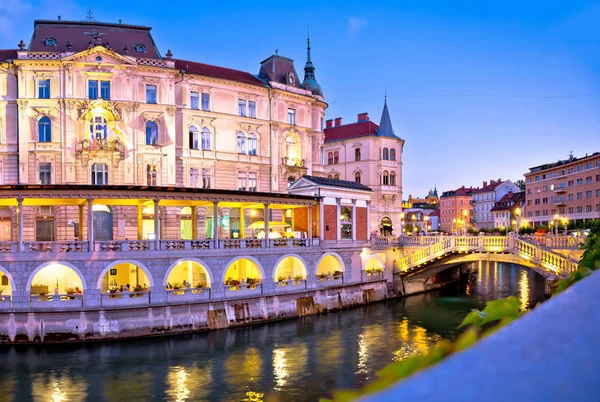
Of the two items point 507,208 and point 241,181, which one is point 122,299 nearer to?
point 241,181

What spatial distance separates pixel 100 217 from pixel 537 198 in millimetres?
78008

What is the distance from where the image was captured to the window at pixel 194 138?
160 ft

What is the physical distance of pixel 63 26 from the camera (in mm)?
45375

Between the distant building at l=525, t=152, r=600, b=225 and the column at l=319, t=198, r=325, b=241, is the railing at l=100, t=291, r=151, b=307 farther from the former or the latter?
the distant building at l=525, t=152, r=600, b=225

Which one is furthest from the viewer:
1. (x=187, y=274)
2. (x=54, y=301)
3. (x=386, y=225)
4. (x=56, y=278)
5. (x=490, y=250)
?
(x=386, y=225)

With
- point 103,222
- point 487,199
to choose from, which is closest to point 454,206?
point 487,199

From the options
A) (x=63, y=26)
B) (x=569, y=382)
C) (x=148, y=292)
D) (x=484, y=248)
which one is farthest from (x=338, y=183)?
(x=569, y=382)

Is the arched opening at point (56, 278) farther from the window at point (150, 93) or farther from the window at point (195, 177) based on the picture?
the window at point (150, 93)

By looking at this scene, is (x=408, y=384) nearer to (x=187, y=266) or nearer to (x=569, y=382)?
(x=569, y=382)

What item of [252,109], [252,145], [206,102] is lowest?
[252,145]

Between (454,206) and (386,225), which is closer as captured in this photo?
(386,225)

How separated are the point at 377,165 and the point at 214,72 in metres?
27.5

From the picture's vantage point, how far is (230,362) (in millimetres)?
25719

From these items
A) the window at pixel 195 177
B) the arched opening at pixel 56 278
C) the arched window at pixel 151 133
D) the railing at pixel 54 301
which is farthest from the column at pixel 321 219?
the railing at pixel 54 301
